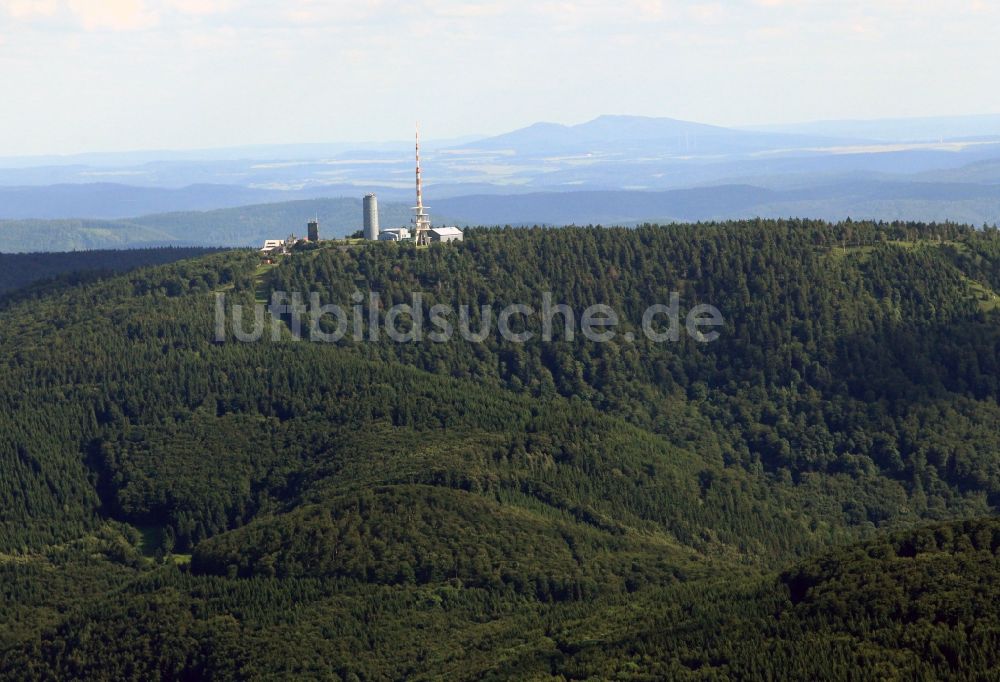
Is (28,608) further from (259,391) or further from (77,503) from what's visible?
(259,391)

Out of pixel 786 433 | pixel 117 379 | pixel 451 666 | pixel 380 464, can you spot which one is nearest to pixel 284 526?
pixel 380 464

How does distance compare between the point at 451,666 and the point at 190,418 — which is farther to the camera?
the point at 190,418

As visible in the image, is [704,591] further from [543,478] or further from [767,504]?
[767,504]

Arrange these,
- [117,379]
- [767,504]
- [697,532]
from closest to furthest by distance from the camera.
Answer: [697,532] < [767,504] < [117,379]

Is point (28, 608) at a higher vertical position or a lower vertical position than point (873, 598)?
lower

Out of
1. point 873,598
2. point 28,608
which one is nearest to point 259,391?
point 28,608

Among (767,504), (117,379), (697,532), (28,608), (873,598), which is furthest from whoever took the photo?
(117,379)
